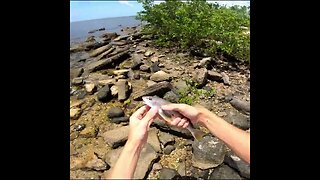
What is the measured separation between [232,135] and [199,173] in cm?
28

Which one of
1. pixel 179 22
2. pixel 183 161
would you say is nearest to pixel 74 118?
pixel 183 161

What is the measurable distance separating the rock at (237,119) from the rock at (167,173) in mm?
471

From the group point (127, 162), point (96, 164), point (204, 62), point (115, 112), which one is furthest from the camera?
point (204, 62)

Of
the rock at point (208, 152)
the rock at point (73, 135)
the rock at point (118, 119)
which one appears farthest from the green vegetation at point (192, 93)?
the rock at point (73, 135)

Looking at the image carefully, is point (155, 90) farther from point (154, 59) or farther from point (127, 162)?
point (127, 162)

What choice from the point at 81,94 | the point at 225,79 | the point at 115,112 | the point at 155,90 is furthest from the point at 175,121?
the point at 81,94

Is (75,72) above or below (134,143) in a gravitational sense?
above

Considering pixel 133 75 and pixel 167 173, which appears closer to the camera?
pixel 167 173

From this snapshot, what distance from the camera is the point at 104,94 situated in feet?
5.66

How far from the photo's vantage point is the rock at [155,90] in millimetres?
1719

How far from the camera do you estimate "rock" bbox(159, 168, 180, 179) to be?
1496 millimetres

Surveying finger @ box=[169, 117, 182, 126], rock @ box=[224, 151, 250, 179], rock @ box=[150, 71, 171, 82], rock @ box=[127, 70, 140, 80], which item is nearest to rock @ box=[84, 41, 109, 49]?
rock @ box=[127, 70, 140, 80]
